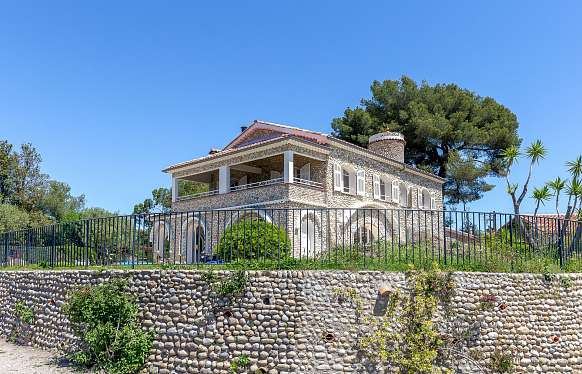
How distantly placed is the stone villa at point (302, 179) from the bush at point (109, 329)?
30.7 ft

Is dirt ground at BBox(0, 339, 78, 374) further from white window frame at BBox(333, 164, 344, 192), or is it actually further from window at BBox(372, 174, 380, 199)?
window at BBox(372, 174, 380, 199)

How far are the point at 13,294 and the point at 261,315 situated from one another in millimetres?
9507

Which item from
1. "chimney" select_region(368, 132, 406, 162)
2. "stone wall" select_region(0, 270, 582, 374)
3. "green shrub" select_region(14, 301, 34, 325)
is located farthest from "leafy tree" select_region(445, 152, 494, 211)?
"green shrub" select_region(14, 301, 34, 325)

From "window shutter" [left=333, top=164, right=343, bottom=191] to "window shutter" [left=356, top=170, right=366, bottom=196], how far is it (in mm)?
1200

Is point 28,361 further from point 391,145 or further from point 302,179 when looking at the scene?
point 391,145

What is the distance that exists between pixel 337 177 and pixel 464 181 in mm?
18306

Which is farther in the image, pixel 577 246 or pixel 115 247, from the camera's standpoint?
pixel 577 246

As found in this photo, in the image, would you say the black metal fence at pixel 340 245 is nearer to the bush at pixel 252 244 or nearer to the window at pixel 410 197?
the bush at pixel 252 244

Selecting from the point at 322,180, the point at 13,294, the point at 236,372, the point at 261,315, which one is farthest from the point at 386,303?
the point at 322,180

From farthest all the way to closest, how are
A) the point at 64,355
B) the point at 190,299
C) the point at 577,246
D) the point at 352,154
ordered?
the point at 352,154 < the point at 577,246 < the point at 64,355 < the point at 190,299

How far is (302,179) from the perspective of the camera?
25406 millimetres

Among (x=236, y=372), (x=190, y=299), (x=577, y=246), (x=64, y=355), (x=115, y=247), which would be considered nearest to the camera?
(x=236, y=372)

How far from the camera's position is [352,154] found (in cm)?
2758

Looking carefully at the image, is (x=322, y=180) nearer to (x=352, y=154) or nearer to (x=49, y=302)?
(x=352, y=154)
